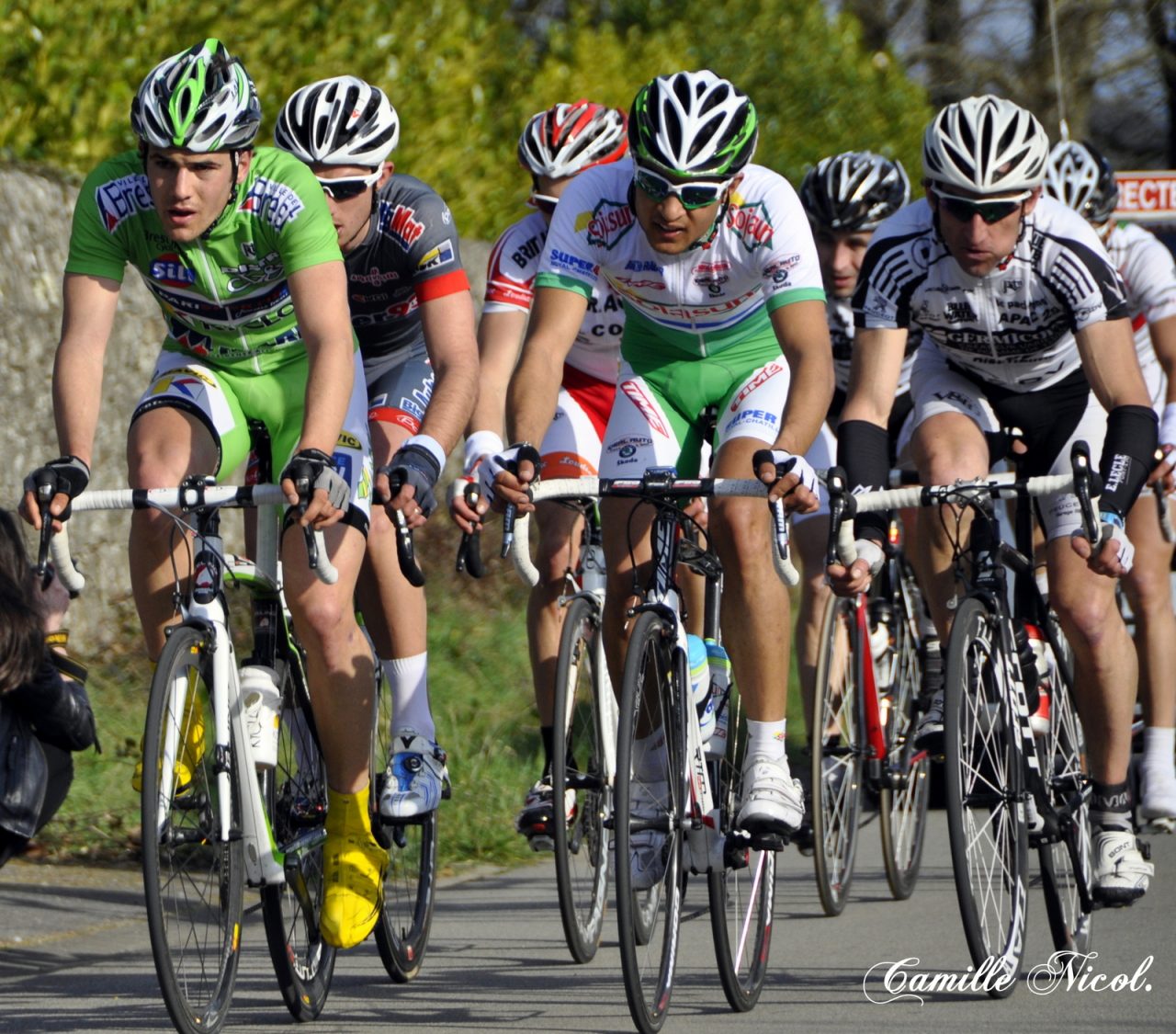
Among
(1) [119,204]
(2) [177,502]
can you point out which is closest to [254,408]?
(1) [119,204]

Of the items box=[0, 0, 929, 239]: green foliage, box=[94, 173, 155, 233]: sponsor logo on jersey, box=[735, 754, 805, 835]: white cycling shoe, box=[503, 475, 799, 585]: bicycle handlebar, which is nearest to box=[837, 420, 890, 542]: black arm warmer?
box=[503, 475, 799, 585]: bicycle handlebar

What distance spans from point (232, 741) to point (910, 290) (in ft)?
8.12

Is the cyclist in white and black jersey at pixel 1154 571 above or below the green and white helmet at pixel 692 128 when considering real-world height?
below

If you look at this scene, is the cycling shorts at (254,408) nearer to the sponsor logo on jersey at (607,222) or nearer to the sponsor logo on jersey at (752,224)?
the sponsor logo on jersey at (607,222)

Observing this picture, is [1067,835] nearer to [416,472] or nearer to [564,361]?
[416,472]

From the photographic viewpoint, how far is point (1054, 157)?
26.6 feet

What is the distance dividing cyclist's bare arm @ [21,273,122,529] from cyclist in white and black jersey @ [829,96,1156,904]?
2.03 metres

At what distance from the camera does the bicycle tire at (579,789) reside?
19.0 feet

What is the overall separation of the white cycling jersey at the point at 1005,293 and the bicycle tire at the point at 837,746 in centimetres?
111

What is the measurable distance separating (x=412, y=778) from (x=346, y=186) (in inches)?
67.8

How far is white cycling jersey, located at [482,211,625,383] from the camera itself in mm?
7117

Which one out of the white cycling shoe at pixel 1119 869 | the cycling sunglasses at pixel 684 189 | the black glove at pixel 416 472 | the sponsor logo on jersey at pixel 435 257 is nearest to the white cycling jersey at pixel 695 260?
the cycling sunglasses at pixel 684 189

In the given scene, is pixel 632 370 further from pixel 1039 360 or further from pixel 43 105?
pixel 43 105

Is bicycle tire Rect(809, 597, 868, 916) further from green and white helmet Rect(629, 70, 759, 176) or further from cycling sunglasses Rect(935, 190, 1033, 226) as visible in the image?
green and white helmet Rect(629, 70, 759, 176)
